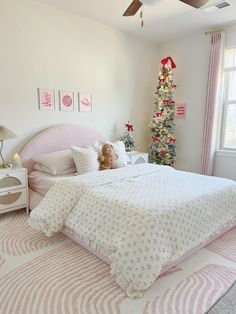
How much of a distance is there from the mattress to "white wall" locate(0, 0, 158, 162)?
18.1 inches

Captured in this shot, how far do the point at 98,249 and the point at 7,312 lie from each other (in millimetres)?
768

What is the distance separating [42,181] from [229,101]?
3.39 meters

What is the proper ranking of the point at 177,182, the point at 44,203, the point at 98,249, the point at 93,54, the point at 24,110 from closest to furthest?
the point at 98,249 < the point at 44,203 < the point at 177,182 < the point at 24,110 < the point at 93,54

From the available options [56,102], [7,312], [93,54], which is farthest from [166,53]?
[7,312]

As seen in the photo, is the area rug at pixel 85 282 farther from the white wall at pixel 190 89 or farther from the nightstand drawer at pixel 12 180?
the white wall at pixel 190 89

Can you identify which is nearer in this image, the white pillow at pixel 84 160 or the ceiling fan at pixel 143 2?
the ceiling fan at pixel 143 2

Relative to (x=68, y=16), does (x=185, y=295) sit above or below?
below

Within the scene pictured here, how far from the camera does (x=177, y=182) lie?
2.68 meters

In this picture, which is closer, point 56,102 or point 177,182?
point 177,182

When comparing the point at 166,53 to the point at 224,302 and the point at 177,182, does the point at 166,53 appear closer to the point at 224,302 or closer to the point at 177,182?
the point at 177,182

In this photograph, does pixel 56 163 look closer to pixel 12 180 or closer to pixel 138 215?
pixel 12 180

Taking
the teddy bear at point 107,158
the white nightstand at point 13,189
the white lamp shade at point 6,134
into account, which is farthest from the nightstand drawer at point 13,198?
the teddy bear at point 107,158

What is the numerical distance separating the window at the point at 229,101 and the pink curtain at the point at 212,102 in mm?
175

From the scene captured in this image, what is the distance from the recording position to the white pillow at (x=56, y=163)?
306 centimetres
